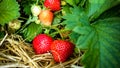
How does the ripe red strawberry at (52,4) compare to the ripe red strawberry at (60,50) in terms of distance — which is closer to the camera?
the ripe red strawberry at (60,50)

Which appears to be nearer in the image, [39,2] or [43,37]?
[43,37]

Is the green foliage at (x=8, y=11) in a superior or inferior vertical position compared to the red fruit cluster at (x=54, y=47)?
superior

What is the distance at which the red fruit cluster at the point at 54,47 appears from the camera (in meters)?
1.79

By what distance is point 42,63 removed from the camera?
6.02 feet

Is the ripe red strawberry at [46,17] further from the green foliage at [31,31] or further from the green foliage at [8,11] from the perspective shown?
the green foliage at [8,11]

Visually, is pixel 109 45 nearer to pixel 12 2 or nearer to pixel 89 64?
pixel 89 64

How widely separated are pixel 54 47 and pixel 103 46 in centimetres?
29

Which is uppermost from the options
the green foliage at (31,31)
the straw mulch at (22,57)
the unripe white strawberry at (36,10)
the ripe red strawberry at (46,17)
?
the unripe white strawberry at (36,10)

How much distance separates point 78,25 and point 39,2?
0.43 meters

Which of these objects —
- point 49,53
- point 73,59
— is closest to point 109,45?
point 73,59

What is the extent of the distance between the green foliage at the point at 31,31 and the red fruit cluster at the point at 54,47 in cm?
7

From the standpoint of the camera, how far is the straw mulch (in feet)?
5.82

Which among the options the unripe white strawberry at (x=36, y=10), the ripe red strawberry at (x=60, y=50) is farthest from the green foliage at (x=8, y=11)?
the ripe red strawberry at (x=60, y=50)

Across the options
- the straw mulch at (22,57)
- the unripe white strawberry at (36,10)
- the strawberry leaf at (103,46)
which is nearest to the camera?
the strawberry leaf at (103,46)
